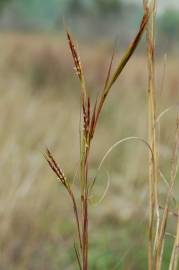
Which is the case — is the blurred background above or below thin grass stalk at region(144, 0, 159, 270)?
below

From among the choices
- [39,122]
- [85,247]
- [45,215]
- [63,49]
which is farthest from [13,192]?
[63,49]

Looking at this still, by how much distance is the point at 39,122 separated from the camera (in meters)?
4.84

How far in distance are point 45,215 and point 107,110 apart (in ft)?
16.3

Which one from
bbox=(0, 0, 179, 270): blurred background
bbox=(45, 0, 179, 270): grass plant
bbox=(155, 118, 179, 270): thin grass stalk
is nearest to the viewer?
bbox=(45, 0, 179, 270): grass plant

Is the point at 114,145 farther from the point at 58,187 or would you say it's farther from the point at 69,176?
the point at 69,176

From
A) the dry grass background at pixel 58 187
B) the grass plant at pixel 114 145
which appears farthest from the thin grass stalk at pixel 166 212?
the dry grass background at pixel 58 187

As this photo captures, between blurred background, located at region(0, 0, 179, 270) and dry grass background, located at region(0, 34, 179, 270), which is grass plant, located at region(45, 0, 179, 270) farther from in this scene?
dry grass background, located at region(0, 34, 179, 270)

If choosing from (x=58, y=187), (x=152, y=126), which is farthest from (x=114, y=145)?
(x=58, y=187)

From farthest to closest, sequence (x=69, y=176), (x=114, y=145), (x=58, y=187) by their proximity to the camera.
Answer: (x=69, y=176) → (x=58, y=187) → (x=114, y=145)

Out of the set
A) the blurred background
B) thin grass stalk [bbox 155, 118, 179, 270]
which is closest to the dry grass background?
the blurred background

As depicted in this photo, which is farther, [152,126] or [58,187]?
[58,187]

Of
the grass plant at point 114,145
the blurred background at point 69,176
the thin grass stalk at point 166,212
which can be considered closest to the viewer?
the grass plant at point 114,145

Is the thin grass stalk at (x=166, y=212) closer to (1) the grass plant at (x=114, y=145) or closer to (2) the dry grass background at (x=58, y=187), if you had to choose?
(1) the grass plant at (x=114, y=145)

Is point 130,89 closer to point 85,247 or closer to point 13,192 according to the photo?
point 13,192
